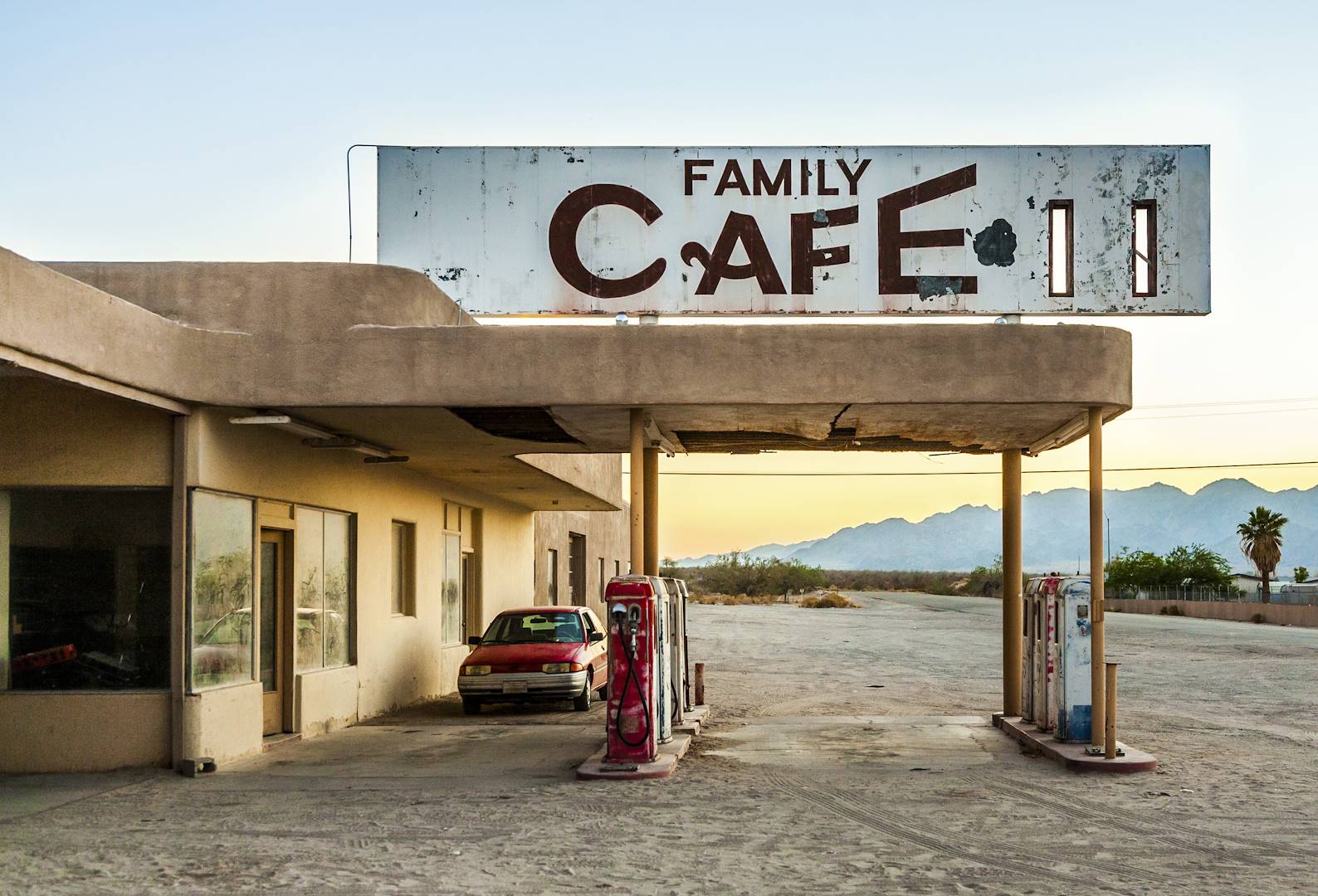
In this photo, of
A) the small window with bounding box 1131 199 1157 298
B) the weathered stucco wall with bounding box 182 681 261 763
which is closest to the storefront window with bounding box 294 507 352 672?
the weathered stucco wall with bounding box 182 681 261 763

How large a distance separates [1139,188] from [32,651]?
12.0m

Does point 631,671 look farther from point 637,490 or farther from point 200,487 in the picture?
point 200,487

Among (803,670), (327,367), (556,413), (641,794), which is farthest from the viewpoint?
(803,670)

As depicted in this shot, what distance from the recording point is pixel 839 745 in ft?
48.4

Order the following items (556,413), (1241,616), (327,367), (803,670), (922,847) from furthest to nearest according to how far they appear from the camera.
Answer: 1. (1241,616)
2. (803,670)
3. (556,413)
4. (327,367)
5. (922,847)

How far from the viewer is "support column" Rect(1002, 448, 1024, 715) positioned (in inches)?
625

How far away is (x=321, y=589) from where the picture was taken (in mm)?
16141

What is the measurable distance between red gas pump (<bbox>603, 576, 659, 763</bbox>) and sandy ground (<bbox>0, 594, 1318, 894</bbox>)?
53 centimetres

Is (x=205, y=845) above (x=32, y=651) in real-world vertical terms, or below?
below

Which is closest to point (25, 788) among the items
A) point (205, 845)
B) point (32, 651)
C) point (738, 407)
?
point (32, 651)

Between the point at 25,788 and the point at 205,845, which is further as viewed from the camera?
the point at 25,788

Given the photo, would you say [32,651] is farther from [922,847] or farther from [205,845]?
[922,847]

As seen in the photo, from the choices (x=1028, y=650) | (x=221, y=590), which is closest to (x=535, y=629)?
(x=221, y=590)

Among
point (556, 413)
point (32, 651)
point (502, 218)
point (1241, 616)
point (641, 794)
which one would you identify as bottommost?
point (1241, 616)
